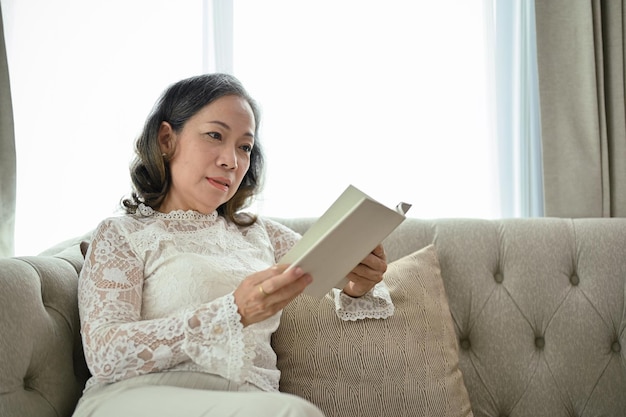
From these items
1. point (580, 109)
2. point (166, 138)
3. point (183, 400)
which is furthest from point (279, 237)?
point (580, 109)

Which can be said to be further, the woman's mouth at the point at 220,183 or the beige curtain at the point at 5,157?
the beige curtain at the point at 5,157

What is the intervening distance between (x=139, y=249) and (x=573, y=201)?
5.04 ft

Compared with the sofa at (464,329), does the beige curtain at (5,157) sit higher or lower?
higher

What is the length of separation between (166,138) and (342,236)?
0.70 meters

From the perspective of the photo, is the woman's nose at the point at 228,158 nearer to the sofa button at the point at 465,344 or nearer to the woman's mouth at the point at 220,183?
the woman's mouth at the point at 220,183

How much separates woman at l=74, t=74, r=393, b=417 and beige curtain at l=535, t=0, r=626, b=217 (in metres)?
0.96

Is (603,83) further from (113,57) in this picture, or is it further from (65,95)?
(65,95)

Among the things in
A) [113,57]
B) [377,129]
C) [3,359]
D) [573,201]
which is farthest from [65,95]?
[573,201]

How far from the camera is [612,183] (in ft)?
7.48

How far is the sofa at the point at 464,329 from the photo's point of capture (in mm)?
1457

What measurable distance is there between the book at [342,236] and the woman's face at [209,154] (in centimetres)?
41

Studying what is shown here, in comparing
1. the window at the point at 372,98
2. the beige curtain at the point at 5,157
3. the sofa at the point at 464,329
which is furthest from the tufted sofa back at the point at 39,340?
the window at the point at 372,98

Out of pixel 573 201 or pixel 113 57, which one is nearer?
pixel 573 201

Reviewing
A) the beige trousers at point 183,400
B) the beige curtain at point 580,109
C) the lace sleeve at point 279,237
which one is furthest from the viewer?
the beige curtain at point 580,109
